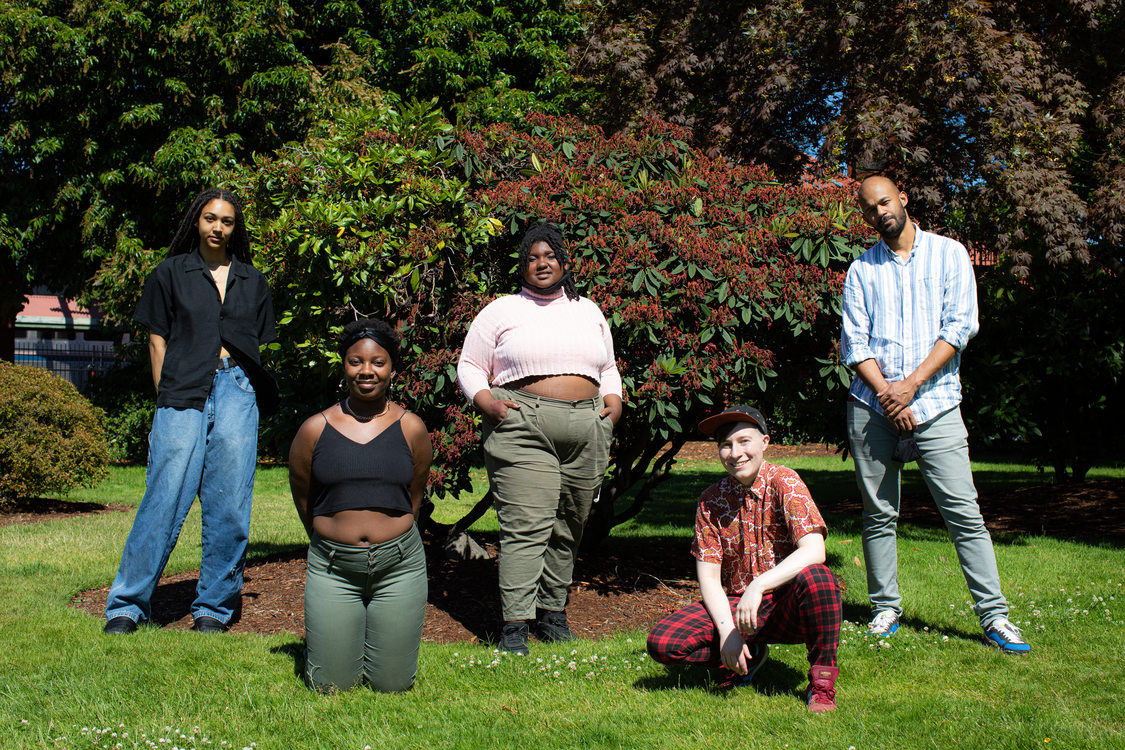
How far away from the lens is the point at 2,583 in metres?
5.37

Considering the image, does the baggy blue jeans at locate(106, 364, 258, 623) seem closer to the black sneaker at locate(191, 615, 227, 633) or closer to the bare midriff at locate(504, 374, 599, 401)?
the black sneaker at locate(191, 615, 227, 633)

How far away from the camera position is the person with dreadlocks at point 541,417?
13.3ft

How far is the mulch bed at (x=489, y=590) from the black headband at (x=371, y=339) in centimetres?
165

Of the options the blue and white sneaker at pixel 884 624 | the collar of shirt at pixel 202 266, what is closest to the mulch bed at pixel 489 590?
the blue and white sneaker at pixel 884 624

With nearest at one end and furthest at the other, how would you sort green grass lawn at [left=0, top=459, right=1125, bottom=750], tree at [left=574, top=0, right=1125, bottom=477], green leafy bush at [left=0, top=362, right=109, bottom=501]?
green grass lawn at [left=0, top=459, right=1125, bottom=750]
tree at [left=574, top=0, right=1125, bottom=477]
green leafy bush at [left=0, top=362, right=109, bottom=501]

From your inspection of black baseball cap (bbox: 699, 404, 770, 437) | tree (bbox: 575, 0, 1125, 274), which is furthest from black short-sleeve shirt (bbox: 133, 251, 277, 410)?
tree (bbox: 575, 0, 1125, 274)

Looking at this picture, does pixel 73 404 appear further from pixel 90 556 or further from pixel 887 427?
pixel 887 427

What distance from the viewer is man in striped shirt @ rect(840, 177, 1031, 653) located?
12.9 feet

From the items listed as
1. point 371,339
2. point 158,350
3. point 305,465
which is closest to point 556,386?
point 371,339

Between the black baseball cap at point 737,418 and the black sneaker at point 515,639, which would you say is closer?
the black baseball cap at point 737,418

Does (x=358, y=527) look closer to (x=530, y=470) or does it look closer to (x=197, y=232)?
(x=530, y=470)

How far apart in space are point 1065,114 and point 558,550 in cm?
692

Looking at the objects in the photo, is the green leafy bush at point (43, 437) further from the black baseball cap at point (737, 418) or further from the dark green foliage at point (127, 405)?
the black baseball cap at point (737, 418)

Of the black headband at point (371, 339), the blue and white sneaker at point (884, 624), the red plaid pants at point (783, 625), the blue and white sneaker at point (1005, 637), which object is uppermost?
the black headband at point (371, 339)
